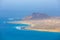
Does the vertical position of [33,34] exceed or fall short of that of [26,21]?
it falls short

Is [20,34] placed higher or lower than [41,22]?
lower

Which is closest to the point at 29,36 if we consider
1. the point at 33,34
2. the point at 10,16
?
the point at 33,34

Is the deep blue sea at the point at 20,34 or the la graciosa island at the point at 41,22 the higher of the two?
the la graciosa island at the point at 41,22

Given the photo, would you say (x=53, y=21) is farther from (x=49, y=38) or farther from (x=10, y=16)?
(x=10, y=16)
